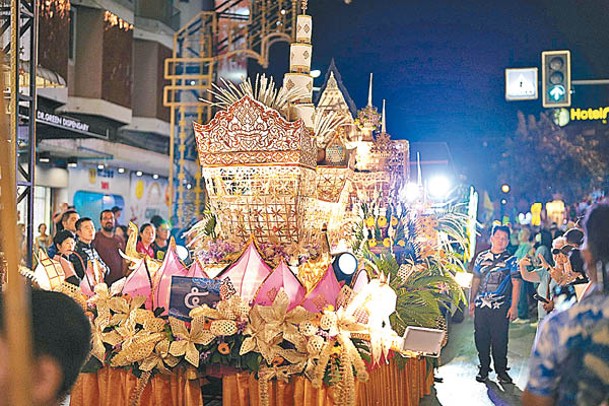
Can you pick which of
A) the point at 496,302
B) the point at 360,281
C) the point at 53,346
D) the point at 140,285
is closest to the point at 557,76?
the point at 496,302

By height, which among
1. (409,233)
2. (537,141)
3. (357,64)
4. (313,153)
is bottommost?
(409,233)

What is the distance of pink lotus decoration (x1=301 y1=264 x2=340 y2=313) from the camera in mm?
4723

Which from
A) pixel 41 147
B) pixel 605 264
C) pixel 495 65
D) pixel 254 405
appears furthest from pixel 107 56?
pixel 605 264

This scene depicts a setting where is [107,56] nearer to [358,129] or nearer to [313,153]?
[358,129]

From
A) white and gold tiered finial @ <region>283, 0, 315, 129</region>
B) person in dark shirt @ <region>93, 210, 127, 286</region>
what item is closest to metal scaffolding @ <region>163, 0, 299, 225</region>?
person in dark shirt @ <region>93, 210, 127, 286</region>

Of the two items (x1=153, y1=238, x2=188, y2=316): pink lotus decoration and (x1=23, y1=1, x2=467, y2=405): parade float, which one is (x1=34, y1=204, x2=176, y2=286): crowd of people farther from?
(x1=23, y1=1, x2=467, y2=405): parade float

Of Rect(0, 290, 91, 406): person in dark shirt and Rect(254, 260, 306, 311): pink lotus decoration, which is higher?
Rect(0, 290, 91, 406): person in dark shirt

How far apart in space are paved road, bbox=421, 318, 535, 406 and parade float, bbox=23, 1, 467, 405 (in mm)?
415

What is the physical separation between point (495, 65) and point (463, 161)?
8.58m

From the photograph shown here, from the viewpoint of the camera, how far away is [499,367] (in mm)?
8234

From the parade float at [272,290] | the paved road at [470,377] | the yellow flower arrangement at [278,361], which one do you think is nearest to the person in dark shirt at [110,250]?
the parade float at [272,290]

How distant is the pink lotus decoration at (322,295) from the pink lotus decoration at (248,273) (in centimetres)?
35

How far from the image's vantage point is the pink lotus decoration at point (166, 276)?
4.92 metres

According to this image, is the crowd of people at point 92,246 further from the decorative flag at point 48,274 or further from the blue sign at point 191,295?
the blue sign at point 191,295
